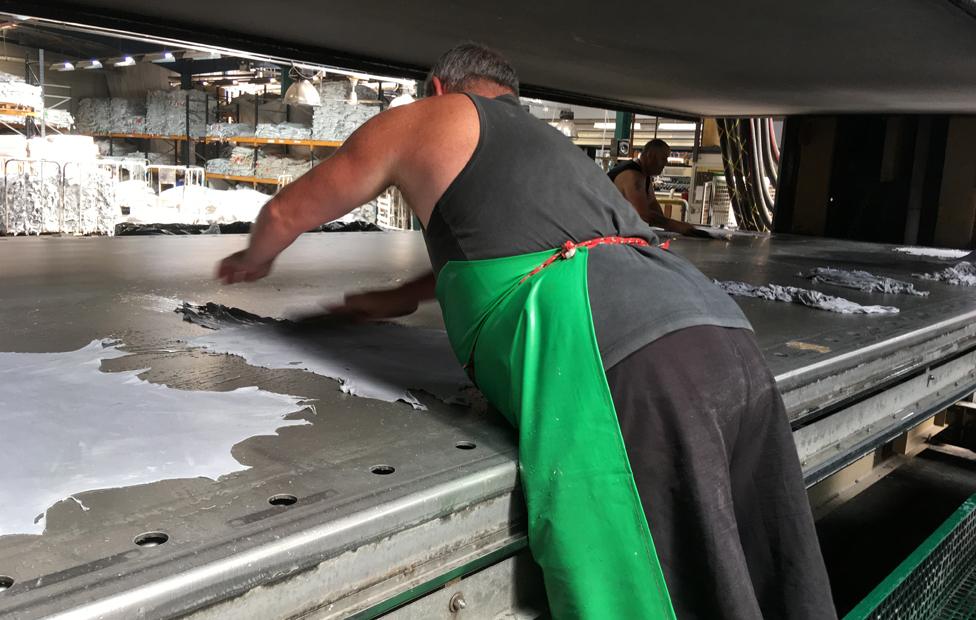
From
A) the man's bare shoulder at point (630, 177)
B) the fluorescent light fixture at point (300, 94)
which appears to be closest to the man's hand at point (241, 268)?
the man's bare shoulder at point (630, 177)

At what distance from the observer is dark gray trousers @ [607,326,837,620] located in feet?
3.01

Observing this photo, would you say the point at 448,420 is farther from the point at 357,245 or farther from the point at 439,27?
the point at 357,245

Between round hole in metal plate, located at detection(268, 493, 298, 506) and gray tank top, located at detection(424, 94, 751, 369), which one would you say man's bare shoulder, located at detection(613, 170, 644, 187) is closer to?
gray tank top, located at detection(424, 94, 751, 369)

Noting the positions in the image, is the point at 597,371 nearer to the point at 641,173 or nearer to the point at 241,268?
the point at 241,268

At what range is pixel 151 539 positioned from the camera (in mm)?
718

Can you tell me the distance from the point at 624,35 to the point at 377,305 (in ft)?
4.17

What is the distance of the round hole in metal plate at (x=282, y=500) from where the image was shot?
807mm

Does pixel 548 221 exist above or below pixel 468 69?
below

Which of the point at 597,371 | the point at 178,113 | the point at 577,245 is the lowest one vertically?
the point at 597,371

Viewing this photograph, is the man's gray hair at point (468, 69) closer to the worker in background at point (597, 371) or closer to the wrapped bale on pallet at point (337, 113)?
the worker in background at point (597, 371)

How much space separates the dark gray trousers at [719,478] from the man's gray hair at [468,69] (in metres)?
0.59

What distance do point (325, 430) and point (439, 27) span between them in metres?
1.72

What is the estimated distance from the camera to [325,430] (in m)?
1.04

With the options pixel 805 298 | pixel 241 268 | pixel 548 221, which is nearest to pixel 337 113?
pixel 805 298
